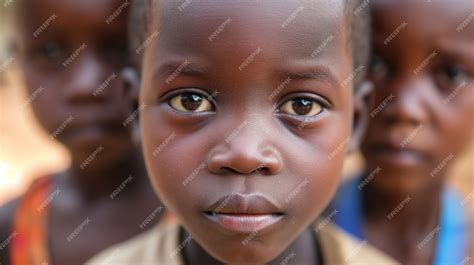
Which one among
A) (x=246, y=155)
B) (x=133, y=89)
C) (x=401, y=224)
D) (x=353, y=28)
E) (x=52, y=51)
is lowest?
(x=401, y=224)

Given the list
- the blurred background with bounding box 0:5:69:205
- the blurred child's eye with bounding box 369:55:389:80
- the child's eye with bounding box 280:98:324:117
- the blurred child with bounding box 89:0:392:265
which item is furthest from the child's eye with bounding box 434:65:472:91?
the blurred background with bounding box 0:5:69:205

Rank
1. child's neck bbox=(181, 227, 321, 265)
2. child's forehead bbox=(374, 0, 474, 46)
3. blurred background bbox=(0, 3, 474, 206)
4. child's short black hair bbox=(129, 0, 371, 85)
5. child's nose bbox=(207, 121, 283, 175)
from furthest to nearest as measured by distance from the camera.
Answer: blurred background bbox=(0, 3, 474, 206)
child's forehead bbox=(374, 0, 474, 46)
child's neck bbox=(181, 227, 321, 265)
child's short black hair bbox=(129, 0, 371, 85)
child's nose bbox=(207, 121, 283, 175)

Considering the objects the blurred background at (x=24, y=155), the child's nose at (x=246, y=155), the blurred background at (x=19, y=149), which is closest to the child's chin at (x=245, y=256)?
the child's nose at (x=246, y=155)

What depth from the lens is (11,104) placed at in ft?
16.8

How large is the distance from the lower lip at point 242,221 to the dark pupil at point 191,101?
0.20 meters

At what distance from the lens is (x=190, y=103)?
1225 millimetres

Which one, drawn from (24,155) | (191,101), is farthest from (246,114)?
(24,155)

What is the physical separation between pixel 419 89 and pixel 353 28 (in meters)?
0.41

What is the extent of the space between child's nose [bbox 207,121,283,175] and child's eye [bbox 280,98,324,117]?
0.09 metres

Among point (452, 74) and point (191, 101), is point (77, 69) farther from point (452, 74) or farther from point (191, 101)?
point (452, 74)

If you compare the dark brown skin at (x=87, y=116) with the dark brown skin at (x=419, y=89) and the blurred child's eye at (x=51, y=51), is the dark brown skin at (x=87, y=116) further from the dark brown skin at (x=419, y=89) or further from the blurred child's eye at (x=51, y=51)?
the dark brown skin at (x=419, y=89)

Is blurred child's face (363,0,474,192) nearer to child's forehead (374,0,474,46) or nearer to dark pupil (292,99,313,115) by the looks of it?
child's forehead (374,0,474,46)

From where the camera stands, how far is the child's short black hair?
1.33m

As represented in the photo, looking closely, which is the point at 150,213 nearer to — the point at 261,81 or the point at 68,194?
the point at 68,194
